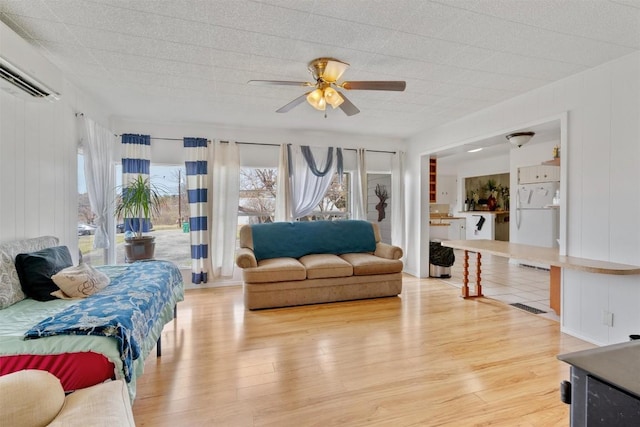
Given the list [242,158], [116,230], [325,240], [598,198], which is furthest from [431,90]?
[116,230]

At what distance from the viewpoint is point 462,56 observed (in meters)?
2.52

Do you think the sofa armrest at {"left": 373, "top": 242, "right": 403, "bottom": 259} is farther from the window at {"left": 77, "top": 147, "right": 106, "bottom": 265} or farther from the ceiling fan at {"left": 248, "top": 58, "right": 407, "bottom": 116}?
the window at {"left": 77, "top": 147, "right": 106, "bottom": 265}

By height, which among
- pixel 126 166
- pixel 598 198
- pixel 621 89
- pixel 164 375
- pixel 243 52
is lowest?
pixel 164 375

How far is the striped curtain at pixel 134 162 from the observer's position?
4141mm

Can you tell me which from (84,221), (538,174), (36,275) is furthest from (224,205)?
(538,174)

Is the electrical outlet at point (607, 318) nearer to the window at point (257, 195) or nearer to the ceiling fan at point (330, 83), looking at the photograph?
the ceiling fan at point (330, 83)

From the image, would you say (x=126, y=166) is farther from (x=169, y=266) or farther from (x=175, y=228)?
(x=169, y=266)

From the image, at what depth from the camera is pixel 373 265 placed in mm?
3965

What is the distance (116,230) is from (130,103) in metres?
1.74

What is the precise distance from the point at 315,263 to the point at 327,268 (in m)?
0.17

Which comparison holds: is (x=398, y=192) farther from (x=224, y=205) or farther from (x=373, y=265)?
(x=224, y=205)

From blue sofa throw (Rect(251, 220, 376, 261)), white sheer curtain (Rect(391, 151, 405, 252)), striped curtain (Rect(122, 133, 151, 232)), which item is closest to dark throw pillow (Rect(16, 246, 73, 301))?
striped curtain (Rect(122, 133, 151, 232))

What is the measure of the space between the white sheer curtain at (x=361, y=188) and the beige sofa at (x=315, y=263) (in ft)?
1.61

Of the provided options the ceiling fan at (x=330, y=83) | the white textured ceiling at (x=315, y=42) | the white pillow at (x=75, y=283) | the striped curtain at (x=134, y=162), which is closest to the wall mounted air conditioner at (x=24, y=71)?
the white textured ceiling at (x=315, y=42)
